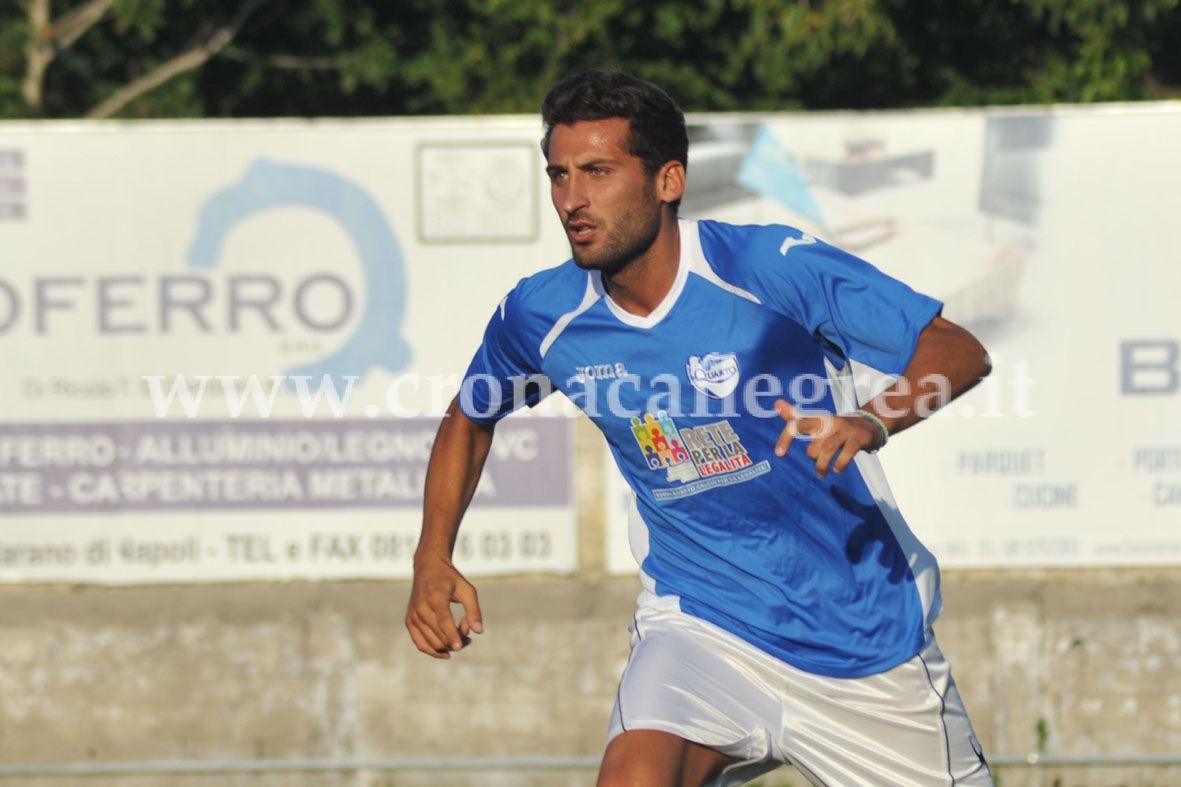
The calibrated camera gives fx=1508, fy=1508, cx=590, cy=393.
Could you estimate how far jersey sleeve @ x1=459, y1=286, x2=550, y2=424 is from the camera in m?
3.82

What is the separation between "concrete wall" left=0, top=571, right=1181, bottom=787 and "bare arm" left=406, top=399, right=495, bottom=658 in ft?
9.88

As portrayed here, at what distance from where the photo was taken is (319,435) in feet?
22.6

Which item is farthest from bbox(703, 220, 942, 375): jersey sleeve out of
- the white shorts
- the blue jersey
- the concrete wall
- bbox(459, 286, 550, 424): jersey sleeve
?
the concrete wall

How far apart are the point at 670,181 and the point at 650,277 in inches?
9.9

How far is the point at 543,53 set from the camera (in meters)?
10.6

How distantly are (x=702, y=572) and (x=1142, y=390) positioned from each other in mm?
3863

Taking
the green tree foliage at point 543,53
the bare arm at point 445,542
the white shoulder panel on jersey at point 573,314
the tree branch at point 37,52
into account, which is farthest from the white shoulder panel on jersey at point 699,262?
the tree branch at point 37,52

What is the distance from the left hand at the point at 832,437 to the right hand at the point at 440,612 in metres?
0.90

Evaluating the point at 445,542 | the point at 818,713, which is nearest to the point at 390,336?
the point at 445,542

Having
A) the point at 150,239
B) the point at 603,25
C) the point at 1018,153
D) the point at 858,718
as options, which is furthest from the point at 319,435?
the point at 603,25

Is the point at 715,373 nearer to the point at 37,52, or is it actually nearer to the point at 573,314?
the point at 573,314

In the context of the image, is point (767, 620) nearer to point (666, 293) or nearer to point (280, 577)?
point (666, 293)

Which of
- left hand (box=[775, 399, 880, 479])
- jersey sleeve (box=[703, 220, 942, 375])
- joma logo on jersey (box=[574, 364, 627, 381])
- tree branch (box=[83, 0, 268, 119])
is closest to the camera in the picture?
left hand (box=[775, 399, 880, 479])

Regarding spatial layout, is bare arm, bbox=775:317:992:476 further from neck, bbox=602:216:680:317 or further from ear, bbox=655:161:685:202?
ear, bbox=655:161:685:202
